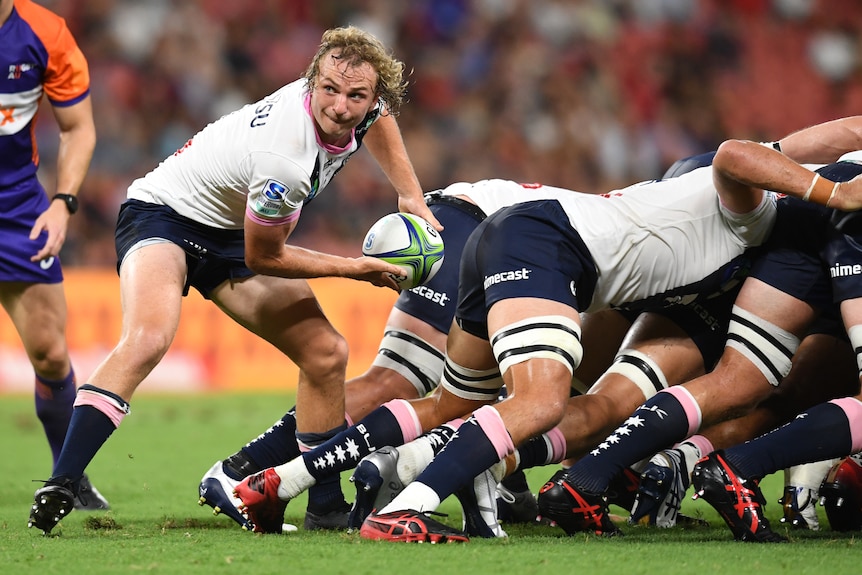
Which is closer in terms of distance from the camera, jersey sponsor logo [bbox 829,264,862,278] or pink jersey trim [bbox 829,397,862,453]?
pink jersey trim [bbox 829,397,862,453]

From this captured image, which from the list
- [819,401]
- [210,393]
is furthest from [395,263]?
[210,393]

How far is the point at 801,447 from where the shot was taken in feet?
13.3

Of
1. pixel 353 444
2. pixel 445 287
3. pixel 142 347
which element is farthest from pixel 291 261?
pixel 445 287

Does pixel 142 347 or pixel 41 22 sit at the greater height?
pixel 41 22

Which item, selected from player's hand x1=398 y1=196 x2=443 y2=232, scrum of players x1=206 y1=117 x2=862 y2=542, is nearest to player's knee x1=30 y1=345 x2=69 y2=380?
scrum of players x1=206 y1=117 x2=862 y2=542

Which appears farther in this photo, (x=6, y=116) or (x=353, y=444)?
(x=6, y=116)

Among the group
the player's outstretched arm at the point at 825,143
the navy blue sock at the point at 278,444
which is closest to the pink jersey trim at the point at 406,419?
the navy blue sock at the point at 278,444

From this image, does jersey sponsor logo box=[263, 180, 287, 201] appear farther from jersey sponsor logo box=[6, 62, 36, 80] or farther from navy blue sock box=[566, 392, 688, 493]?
jersey sponsor logo box=[6, 62, 36, 80]

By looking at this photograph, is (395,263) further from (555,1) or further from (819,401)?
(555,1)

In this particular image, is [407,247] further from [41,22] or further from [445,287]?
[41,22]

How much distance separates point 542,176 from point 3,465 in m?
7.93

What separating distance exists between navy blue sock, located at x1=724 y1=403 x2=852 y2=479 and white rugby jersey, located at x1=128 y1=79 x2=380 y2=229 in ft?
6.16

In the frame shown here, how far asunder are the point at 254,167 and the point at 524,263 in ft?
3.55

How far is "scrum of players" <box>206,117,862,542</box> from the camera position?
4059 millimetres
